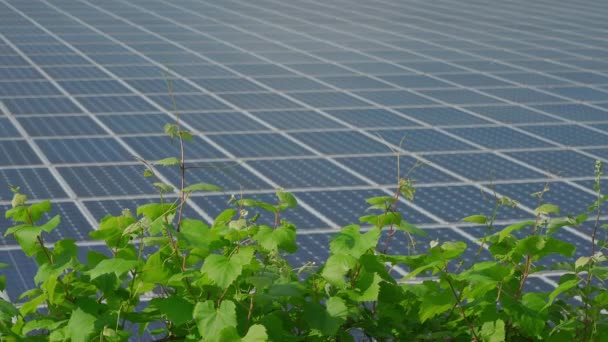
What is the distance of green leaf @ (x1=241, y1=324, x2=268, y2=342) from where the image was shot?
11.6 feet

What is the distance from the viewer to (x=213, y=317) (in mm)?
3611

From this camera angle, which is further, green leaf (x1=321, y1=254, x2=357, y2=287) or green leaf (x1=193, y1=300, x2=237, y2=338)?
green leaf (x1=321, y1=254, x2=357, y2=287)

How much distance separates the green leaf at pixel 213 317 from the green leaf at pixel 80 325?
35 cm

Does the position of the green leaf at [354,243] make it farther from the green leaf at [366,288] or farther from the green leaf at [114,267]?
the green leaf at [114,267]

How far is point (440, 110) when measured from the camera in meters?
14.7

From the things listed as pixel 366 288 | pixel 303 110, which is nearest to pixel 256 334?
pixel 366 288

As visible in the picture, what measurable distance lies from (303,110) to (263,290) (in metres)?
10.6

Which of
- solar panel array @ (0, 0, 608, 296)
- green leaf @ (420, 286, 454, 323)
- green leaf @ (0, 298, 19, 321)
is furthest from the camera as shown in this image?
solar panel array @ (0, 0, 608, 296)

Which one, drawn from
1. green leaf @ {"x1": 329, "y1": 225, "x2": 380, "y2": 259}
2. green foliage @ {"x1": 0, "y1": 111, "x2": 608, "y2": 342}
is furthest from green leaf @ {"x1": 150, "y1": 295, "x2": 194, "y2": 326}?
green leaf @ {"x1": 329, "y1": 225, "x2": 380, "y2": 259}

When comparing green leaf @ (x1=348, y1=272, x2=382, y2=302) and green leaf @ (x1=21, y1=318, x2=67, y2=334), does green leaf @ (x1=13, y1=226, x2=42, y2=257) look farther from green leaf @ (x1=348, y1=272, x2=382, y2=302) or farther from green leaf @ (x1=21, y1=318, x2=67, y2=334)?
green leaf @ (x1=348, y1=272, x2=382, y2=302)

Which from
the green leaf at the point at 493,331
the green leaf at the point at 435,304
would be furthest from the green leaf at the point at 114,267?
the green leaf at the point at 493,331

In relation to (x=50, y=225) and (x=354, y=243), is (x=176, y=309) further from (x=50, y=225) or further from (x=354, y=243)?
(x=354, y=243)

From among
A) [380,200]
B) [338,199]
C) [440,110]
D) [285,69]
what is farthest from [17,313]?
[285,69]

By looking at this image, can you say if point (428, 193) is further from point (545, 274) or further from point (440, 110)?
point (440, 110)
